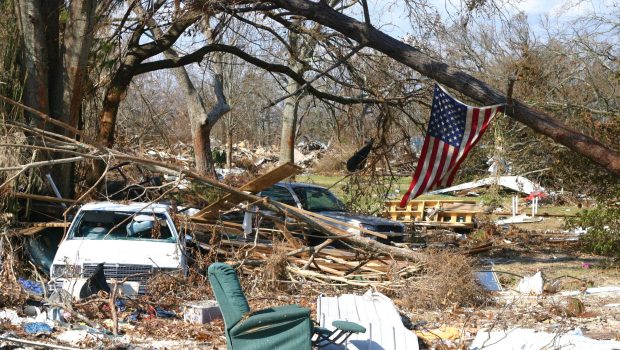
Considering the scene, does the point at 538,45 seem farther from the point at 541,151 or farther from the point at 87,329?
the point at 87,329

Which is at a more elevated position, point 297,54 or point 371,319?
point 297,54

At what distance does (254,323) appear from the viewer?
25.2 ft

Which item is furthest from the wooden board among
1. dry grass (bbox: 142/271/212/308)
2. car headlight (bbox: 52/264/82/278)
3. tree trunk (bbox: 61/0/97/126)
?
tree trunk (bbox: 61/0/97/126)

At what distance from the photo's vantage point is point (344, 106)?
2056 centimetres

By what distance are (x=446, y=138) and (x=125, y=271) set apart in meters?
5.27

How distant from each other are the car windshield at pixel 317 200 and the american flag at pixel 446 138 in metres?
3.95

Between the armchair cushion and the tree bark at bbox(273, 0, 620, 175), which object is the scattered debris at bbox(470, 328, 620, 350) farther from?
the tree bark at bbox(273, 0, 620, 175)

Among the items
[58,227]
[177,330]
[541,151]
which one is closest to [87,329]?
[177,330]

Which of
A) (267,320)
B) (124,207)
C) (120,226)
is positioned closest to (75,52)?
(124,207)

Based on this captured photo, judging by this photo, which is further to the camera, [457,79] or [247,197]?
[457,79]

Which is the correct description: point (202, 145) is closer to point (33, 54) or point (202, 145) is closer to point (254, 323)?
point (33, 54)

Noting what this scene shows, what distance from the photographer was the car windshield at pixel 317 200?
16.6 metres

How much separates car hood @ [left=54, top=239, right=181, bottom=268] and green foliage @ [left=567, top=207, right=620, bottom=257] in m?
8.59

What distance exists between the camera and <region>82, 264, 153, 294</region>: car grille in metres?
11.3
